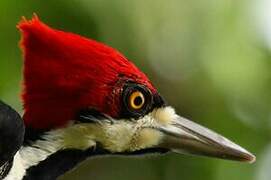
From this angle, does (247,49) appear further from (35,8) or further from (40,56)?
(40,56)

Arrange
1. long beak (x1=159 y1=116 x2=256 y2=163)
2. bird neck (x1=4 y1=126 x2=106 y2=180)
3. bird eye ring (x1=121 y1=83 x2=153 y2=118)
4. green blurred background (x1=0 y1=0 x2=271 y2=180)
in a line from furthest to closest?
green blurred background (x1=0 y1=0 x2=271 y2=180), long beak (x1=159 y1=116 x2=256 y2=163), bird eye ring (x1=121 y1=83 x2=153 y2=118), bird neck (x1=4 y1=126 x2=106 y2=180)

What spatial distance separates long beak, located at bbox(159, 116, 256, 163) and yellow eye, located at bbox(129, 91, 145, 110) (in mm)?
185

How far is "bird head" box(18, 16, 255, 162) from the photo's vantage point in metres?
4.80

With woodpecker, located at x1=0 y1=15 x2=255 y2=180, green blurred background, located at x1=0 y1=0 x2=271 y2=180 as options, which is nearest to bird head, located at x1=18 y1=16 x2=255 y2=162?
woodpecker, located at x1=0 y1=15 x2=255 y2=180

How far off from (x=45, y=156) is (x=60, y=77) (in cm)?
31

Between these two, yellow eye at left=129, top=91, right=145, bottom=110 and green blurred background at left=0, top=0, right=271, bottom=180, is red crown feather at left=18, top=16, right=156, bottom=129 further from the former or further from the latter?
green blurred background at left=0, top=0, right=271, bottom=180

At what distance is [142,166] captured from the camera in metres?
7.32

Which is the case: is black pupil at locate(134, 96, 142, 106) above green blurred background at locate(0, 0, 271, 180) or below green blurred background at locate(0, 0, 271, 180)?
below

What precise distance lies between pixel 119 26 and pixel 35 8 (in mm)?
619

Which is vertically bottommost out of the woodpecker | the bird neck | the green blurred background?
the bird neck

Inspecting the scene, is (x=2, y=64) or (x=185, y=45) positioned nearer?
(x=2, y=64)

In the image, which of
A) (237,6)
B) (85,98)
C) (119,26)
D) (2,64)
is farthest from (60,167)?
(237,6)

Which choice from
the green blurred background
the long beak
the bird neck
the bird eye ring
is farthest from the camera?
the green blurred background

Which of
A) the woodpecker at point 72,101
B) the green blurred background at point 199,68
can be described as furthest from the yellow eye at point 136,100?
the green blurred background at point 199,68
